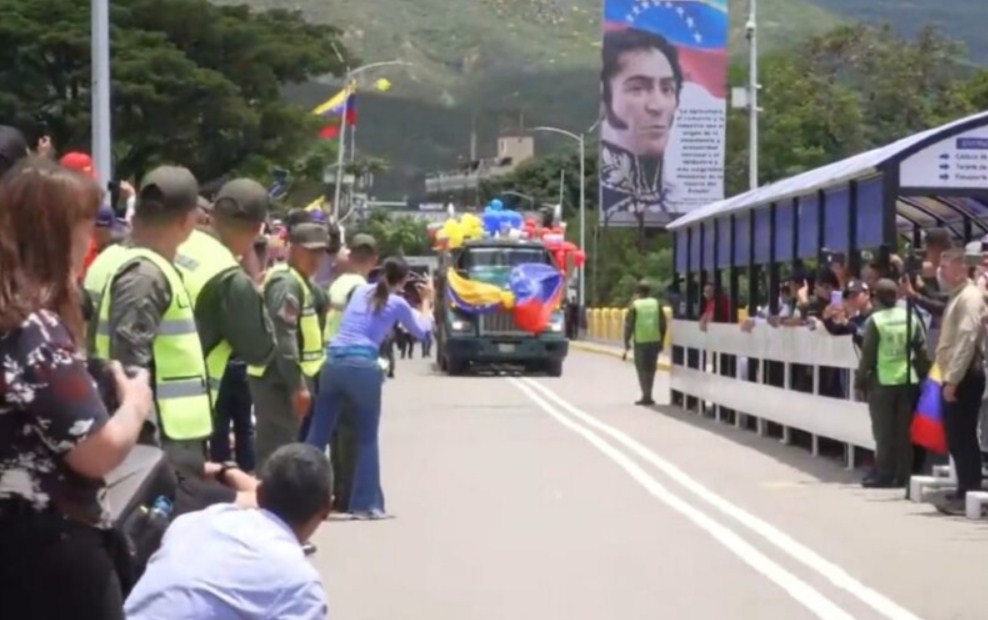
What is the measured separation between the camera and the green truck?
42906mm

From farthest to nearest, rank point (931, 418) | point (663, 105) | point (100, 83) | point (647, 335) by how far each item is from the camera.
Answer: point (663, 105), point (647, 335), point (100, 83), point (931, 418)

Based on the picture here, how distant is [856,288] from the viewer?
1958 cm

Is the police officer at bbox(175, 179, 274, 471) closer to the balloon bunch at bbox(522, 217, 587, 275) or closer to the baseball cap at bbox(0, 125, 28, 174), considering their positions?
the baseball cap at bbox(0, 125, 28, 174)

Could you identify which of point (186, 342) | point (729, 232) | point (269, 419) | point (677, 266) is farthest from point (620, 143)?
point (186, 342)

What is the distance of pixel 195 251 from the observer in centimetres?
1001

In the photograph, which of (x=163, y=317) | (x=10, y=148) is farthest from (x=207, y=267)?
(x=10, y=148)

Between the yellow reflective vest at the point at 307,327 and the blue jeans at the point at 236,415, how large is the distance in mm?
342

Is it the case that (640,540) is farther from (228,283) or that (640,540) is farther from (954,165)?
(954,165)

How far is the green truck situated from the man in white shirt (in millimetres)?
37116

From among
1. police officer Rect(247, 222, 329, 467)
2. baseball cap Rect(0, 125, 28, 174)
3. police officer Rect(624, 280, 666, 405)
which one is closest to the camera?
baseball cap Rect(0, 125, 28, 174)

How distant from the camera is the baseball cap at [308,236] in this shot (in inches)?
497

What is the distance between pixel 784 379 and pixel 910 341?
560 centimetres

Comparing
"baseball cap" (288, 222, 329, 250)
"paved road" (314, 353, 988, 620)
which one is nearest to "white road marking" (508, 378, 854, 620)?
"paved road" (314, 353, 988, 620)

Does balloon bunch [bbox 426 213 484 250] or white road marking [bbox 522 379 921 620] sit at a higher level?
balloon bunch [bbox 426 213 484 250]
